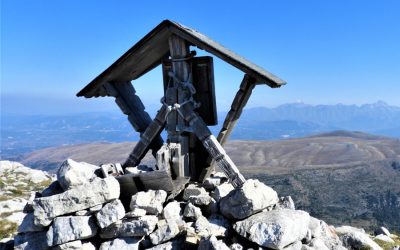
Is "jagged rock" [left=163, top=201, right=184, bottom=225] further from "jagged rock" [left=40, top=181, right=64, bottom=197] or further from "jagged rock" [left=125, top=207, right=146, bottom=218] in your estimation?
"jagged rock" [left=40, top=181, right=64, bottom=197]

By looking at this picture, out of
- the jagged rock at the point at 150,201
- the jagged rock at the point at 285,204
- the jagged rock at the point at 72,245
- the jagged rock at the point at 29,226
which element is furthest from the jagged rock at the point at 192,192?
the jagged rock at the point at 29,226

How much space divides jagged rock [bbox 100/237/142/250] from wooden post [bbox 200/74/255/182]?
372 cm

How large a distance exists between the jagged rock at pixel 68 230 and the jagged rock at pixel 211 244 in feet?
8.50

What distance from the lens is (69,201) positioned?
30.3 ft

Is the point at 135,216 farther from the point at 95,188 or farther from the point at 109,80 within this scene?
the point at 109,80

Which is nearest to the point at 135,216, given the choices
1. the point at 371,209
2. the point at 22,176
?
the point at 22,176

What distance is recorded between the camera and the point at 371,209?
130250 mm

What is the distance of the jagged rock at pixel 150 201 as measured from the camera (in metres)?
9.45

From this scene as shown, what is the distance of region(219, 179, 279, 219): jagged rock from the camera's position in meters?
9.20

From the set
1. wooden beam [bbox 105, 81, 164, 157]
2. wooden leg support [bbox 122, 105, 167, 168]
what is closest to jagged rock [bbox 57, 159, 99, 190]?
wooden leg support [bbox 122, 105, 167, 168]

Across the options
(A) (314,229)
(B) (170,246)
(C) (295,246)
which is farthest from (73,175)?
(A) (314,229)

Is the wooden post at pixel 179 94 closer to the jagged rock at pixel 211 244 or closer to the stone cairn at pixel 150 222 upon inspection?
the stone cairn at pixel 150 222

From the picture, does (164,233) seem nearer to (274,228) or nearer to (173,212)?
(173,212)

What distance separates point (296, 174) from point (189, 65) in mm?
166511
